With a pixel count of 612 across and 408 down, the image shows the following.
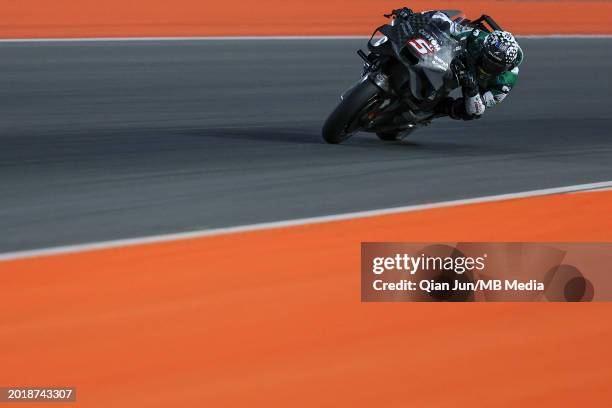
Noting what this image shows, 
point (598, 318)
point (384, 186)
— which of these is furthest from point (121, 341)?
point (384, 186)

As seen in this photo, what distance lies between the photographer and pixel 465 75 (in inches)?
421

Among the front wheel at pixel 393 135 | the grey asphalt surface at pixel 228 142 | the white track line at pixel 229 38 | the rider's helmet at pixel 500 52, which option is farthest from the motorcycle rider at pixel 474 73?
the white track line at pixel 229 38

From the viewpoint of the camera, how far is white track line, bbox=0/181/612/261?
24.8ft

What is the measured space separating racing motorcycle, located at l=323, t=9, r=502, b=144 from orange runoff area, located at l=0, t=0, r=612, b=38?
717 centimetres

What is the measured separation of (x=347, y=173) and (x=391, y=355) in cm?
406

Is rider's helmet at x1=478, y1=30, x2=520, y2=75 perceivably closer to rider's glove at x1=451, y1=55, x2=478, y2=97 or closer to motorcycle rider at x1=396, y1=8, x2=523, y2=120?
motorcycle rider at x1=396, y1=8, x2=523, y2=120

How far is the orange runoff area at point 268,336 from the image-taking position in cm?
573

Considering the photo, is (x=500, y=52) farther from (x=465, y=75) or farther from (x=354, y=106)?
(x=354, y=106)

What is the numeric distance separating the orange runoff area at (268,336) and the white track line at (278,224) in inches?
3.9

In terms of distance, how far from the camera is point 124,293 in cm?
689

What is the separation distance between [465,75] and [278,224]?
9.87ft

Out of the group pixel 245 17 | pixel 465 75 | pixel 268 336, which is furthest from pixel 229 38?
pixel 268 336

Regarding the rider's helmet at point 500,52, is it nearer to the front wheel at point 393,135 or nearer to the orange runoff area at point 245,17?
the front wheel at point 393,135

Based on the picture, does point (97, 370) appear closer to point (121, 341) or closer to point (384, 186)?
point (121, 341)
